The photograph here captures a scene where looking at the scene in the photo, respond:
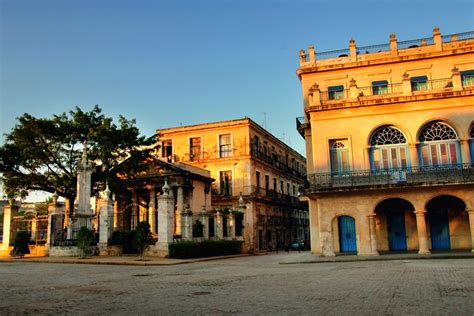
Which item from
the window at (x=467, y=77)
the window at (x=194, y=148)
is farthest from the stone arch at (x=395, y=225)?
the window at (x=194, y=148)

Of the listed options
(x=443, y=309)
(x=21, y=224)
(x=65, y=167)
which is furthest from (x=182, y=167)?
(x=443, y=309)

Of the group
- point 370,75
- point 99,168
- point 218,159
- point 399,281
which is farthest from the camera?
point 218,159

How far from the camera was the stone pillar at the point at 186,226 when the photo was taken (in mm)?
26688

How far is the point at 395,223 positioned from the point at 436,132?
5.40 metres

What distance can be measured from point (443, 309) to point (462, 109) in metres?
18.7

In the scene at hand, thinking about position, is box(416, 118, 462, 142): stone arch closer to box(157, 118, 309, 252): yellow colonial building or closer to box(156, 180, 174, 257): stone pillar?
box(156, 180, 174, 257): stone pillar


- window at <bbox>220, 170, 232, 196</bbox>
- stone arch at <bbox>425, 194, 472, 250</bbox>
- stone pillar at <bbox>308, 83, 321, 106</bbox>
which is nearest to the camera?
stone arch at <bbox>425, 194, 472, 250</bbox>

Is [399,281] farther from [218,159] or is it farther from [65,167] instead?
[218,159]

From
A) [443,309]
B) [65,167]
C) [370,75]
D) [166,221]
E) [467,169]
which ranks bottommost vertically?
[443,309]

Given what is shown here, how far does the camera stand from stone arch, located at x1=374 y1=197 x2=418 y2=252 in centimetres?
2484

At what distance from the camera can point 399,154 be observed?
963 inches

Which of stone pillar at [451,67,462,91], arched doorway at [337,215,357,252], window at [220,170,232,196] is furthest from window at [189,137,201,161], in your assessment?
stone pillar at [451,67,462,91]

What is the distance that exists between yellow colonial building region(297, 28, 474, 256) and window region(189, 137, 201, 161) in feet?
62.4

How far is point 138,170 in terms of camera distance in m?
31.8
